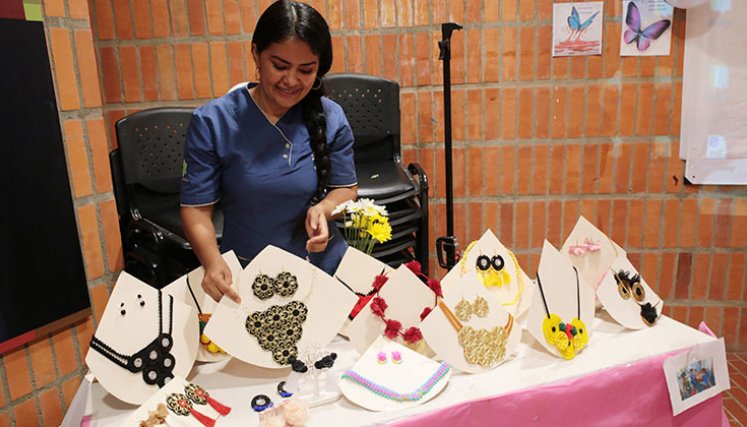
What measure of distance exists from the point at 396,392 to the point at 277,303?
1.02 ft

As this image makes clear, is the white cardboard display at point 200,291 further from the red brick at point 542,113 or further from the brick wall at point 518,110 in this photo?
the red brick at point 542,113

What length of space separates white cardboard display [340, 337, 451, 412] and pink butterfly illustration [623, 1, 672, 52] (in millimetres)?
1873

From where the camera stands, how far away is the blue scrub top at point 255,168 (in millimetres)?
1326

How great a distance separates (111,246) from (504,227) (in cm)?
173

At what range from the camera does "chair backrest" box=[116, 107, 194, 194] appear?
214cm

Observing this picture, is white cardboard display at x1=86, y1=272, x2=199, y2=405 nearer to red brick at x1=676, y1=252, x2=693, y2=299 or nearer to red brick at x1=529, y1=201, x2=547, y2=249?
red brick at x1=529, y1=201, x2=547, y2=249

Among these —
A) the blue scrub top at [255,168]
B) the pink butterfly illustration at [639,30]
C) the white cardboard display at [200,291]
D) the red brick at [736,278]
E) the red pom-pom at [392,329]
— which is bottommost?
the red brick at [736,278]

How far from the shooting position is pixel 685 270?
8.47 ft

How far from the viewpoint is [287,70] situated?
127 centimetres

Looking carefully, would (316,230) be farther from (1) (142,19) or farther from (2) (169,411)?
(1) (142,19)

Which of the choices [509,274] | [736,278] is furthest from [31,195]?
[736,278]

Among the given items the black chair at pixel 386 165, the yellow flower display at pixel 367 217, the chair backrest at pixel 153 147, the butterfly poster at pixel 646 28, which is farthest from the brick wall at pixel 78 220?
the butterfly poster at pixel 646 28

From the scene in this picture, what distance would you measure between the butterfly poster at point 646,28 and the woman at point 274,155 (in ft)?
A: 4.98

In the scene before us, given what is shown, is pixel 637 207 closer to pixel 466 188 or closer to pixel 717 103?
pixel 717 103
